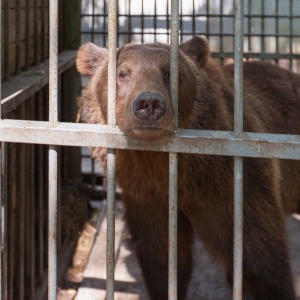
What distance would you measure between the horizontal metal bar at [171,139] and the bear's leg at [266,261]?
145cm

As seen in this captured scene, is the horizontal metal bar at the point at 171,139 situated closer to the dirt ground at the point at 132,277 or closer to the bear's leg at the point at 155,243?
the bear's leg at the point at 155,243

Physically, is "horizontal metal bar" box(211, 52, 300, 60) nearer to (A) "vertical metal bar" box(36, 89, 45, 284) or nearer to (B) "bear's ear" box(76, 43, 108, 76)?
(A) "vertical metal bar" box(36, 89, 45, 284)

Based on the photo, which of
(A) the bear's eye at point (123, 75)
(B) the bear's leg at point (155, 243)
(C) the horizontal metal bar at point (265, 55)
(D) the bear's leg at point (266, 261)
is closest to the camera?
(A) the bear's eye at point (123, 75)

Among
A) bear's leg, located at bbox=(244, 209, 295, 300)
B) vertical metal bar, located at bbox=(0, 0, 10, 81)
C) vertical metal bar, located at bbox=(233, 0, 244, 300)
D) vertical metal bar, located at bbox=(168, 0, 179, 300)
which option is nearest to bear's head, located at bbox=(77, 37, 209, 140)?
vertical metal bar, located at bbox=(168, 0, 179, 300)

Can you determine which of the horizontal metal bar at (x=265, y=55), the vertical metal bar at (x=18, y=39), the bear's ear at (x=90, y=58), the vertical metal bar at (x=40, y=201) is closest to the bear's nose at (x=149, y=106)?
the bear's ear at (x=90, y=58)

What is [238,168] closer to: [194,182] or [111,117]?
[111,117]

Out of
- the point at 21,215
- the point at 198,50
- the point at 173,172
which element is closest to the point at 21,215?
the point at 21,215

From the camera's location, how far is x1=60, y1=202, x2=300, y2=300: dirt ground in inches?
221

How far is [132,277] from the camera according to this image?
590 cm

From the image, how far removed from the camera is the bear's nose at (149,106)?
10.2 feet

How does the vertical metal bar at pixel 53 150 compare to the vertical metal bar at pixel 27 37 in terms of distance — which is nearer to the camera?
the vertical metal bar at pixel 53 150

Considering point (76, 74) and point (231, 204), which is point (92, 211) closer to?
point (76, 74)

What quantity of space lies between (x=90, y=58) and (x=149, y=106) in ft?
4.79

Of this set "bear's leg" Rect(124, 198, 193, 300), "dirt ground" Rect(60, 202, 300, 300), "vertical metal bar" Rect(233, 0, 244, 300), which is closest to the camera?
"vertical metal bar" Rect(233, 0, 244, 300)
